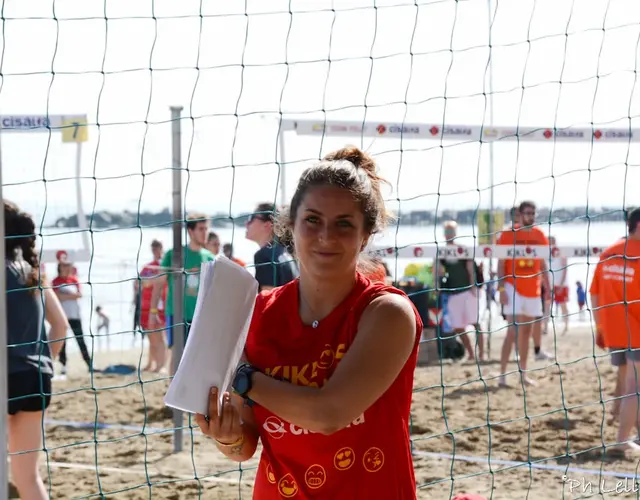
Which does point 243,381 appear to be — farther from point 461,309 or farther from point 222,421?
point 461,309

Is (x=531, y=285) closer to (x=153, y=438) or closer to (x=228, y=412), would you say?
(x=153, y=438)

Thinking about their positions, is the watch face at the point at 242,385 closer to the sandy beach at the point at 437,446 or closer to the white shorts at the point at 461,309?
the sandy beach at the point at 437,446

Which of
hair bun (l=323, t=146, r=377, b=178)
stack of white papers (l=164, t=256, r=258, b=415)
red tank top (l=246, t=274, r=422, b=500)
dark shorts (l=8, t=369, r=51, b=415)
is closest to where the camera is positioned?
stack of white papers (l=164, t=256, r=258, b=415)

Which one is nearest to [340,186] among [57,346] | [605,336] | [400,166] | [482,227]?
[400,166]

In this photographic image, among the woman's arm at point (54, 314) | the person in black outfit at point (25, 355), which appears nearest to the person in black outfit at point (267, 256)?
the woman's arm at point (54, 314)

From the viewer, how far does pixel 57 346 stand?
13.4ft

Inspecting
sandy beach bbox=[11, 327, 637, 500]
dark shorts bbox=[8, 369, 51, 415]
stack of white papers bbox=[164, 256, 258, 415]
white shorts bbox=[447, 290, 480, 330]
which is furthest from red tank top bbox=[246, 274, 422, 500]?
white shorts bbox=[447, 290, 480, 330]

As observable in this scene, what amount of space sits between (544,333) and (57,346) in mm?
7902

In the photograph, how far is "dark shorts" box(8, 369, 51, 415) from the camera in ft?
10.9

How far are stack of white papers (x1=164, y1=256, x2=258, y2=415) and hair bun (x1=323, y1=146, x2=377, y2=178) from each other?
355 mm

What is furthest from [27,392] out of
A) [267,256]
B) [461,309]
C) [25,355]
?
[461,309]

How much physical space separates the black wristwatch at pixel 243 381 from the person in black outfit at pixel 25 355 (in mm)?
1951

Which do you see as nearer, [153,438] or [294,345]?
[294,345]

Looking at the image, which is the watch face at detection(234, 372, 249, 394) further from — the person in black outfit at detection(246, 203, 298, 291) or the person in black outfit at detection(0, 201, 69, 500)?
the person in black outfit at detection(246, 203, 298, 291)
